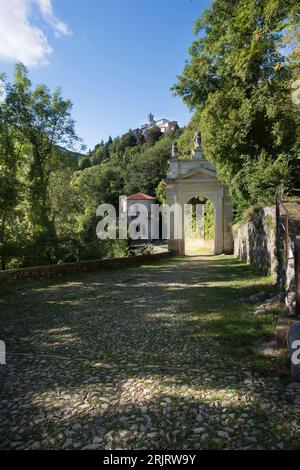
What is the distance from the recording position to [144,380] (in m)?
3.88

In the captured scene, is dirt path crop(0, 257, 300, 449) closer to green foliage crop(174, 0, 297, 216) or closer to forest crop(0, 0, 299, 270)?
forest crop(0, 0, 299, 270)

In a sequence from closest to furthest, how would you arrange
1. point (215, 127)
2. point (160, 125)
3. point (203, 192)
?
1. point (215, 127)
2. point (203, 192)
3. point (160, 125)

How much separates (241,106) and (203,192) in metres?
9.44

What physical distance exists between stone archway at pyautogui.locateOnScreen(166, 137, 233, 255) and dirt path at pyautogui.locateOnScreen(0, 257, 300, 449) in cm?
1853

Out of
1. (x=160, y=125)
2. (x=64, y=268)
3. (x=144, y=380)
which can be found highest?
(x=160, y=125)

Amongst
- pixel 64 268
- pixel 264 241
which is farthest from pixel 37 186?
pixel 264 241

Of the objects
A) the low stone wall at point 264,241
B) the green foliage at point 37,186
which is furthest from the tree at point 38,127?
the low stone wall at point 264,241

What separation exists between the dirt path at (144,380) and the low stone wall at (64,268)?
12.2ft

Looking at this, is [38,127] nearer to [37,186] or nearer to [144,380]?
[37,186]

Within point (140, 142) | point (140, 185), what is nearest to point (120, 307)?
point (140, 185)

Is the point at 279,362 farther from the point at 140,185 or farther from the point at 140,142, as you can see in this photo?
the point at 140,142

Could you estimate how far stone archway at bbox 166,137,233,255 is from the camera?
84.1 ft

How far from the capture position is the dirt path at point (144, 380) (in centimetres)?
287

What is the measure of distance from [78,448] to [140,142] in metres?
112
